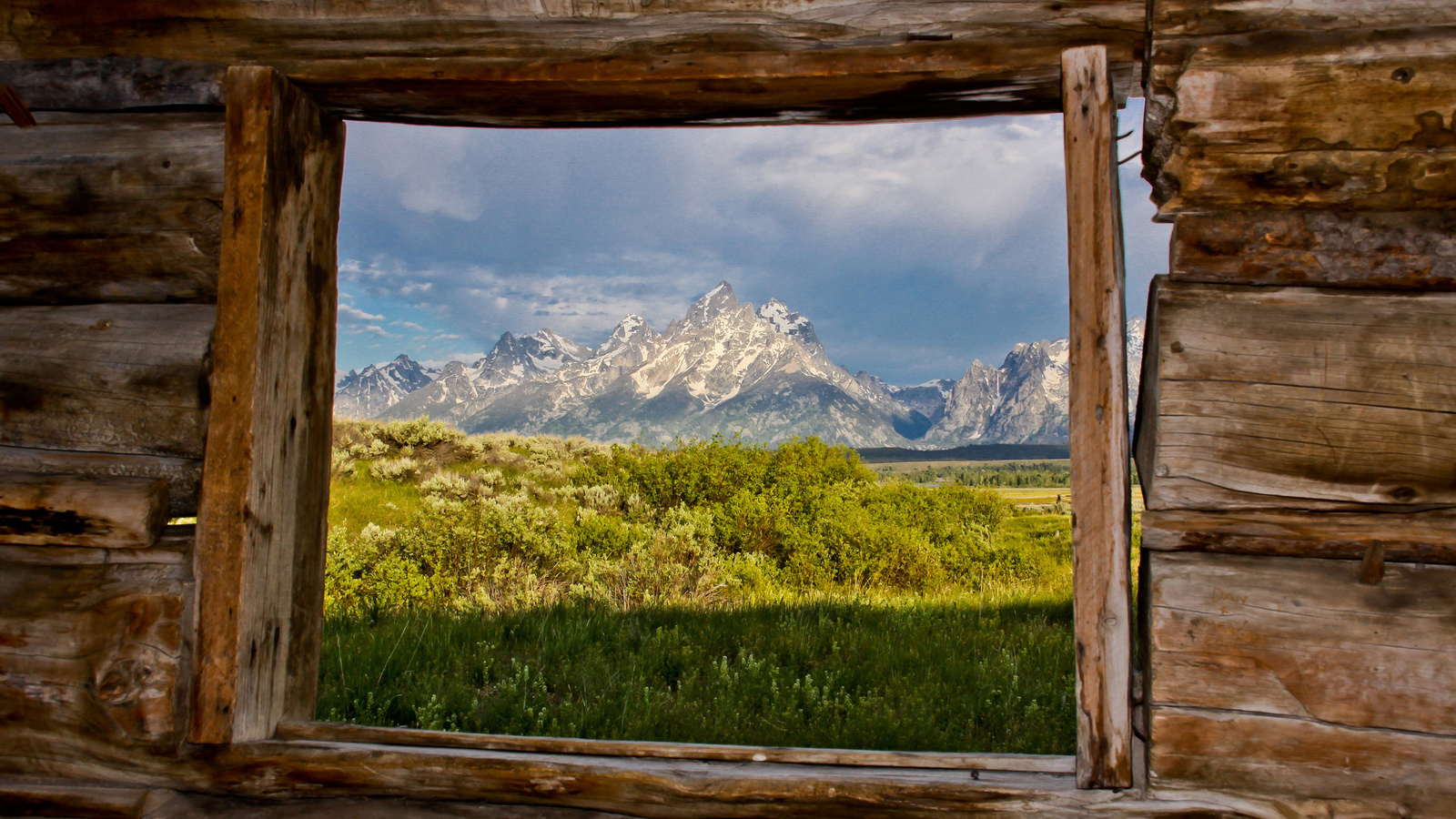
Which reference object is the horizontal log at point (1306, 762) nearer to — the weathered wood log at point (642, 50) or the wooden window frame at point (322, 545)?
the wooden window frame at point (322, 545)

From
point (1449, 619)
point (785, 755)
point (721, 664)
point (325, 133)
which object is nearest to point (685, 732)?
point (721, 664)

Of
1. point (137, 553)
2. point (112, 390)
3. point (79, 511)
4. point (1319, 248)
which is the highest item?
point (1319, 248)

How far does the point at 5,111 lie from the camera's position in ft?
8.53

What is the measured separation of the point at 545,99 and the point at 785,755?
2.35 m

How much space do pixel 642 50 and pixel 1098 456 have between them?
6.13ft

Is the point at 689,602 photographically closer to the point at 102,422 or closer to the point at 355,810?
the point at 355,810

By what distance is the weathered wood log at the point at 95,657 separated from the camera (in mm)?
2391

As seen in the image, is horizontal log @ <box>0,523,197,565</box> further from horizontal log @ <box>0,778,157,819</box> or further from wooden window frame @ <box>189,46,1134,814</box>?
horizontal log @ <box>0,778,157,819</box>

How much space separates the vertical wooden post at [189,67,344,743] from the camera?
240cm

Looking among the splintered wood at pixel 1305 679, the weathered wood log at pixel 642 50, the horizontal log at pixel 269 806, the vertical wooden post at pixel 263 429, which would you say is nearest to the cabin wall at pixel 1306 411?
the splintered wood at pixel 1305 679

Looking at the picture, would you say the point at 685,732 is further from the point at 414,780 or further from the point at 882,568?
the point at 882,568

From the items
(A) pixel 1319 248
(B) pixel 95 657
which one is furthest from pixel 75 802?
(A) pixel 1319 248

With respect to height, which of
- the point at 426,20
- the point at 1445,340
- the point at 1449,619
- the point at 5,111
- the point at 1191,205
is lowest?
the point at 1449,619

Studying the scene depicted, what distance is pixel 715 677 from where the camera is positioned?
3930 mm
